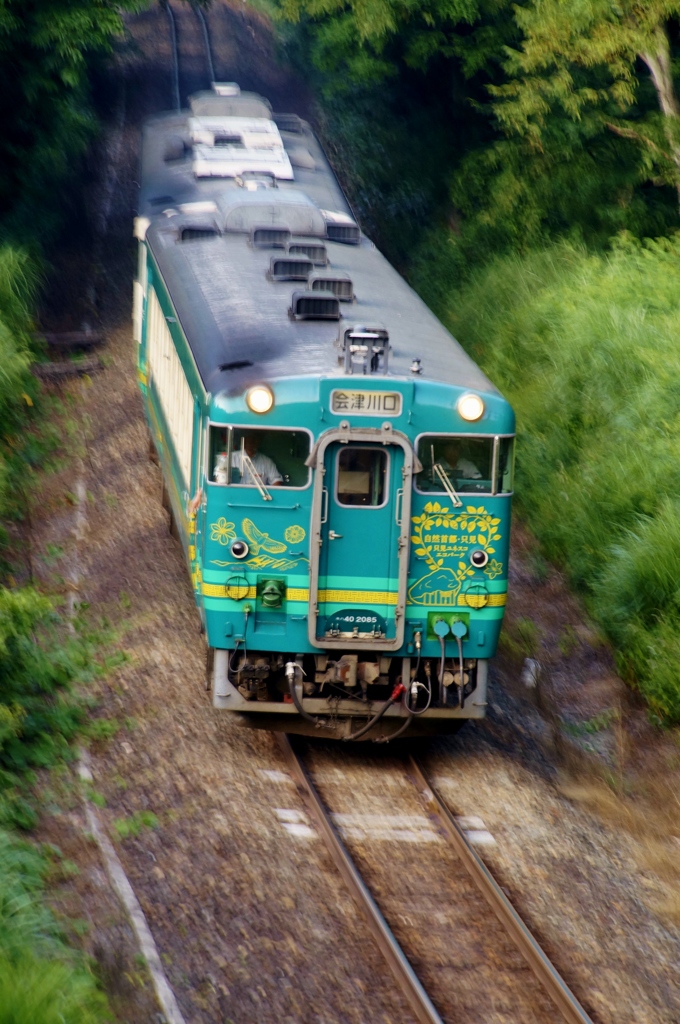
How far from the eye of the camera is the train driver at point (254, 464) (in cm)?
923

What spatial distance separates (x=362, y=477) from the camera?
30.6ft

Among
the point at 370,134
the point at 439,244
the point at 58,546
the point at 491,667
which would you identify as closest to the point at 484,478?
the point at 491,667

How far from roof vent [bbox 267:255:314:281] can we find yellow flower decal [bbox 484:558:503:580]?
3555mm

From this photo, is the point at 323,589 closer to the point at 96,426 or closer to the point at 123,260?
the point at 96,426

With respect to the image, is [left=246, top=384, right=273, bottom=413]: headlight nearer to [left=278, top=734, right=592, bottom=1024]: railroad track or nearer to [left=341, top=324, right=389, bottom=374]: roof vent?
[left=341, top=324, right=389, bottom=374]: roof vent

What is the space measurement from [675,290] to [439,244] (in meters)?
8.71

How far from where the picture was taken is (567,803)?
9953 millimetres

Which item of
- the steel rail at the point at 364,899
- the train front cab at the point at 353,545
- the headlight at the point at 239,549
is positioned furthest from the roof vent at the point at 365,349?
the steel rail at the point at 364,899

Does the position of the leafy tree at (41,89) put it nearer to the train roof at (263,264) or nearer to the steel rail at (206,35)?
the train roof at (263,264)

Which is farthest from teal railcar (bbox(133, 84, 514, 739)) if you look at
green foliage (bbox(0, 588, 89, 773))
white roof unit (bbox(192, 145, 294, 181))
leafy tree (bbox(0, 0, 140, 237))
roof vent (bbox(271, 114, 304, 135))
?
leafy tree (bbox(0, 0, 140, 237))

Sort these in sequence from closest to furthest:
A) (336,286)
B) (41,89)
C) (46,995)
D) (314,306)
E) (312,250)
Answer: (46,995)
(314,306)
(336,286)
(312,250)
(41,89)

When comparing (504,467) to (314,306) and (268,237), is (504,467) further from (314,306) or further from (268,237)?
(268,237)

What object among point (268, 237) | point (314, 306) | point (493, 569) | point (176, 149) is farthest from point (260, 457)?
point (176, 149)

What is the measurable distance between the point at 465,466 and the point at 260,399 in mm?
1671
